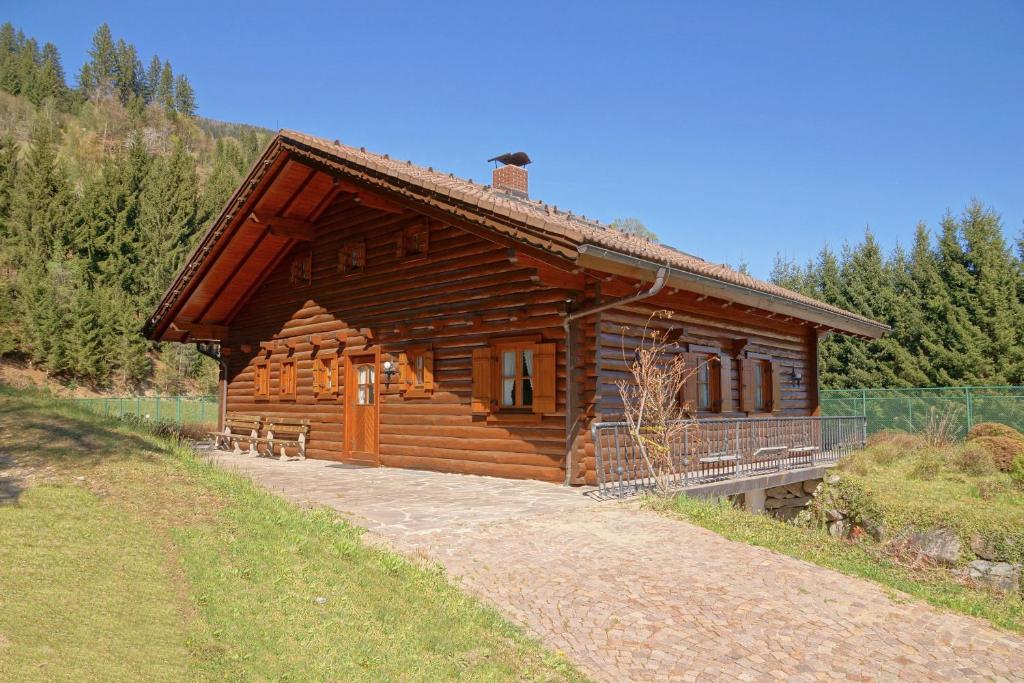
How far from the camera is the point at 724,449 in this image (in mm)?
11805

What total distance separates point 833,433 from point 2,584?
1427 cm

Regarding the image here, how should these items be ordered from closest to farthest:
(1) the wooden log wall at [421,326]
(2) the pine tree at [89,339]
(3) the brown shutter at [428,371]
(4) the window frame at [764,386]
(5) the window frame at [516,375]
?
(5) the window frame at [516,375]
(1) the wooden log wall at [421,326]
(3) the brown shutter at [428,371]
(4) the window frame at [764,386]
(2) the pine tree at [89,339]

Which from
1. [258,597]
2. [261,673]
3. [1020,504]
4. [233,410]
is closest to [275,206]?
[233,410]

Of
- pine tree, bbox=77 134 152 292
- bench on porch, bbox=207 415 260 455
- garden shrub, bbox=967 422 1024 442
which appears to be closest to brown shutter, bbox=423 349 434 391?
bench on porch, bbox=207 415 260 455

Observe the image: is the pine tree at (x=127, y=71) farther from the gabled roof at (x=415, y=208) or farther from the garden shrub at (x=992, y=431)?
the garden shrub at (x=992, y=431)

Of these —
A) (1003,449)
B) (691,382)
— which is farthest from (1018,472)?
(691,382)

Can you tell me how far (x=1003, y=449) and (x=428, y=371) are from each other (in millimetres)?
10713

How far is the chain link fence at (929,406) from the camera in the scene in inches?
751

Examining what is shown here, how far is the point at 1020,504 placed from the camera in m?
10.7

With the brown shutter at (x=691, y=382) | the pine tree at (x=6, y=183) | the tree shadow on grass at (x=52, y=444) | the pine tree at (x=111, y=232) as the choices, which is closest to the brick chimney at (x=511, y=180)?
the brown shutter at (x=691, y=382)

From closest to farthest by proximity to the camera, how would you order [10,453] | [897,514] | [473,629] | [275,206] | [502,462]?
1. [473,629]
2. [10,453]
3. [897,514]
4. [502,462]
5. [275,206]

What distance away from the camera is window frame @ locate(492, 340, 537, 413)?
1136 centimetres

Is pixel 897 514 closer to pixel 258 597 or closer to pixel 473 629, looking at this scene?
pixel 473 629

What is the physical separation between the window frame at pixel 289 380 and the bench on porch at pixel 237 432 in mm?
1067
